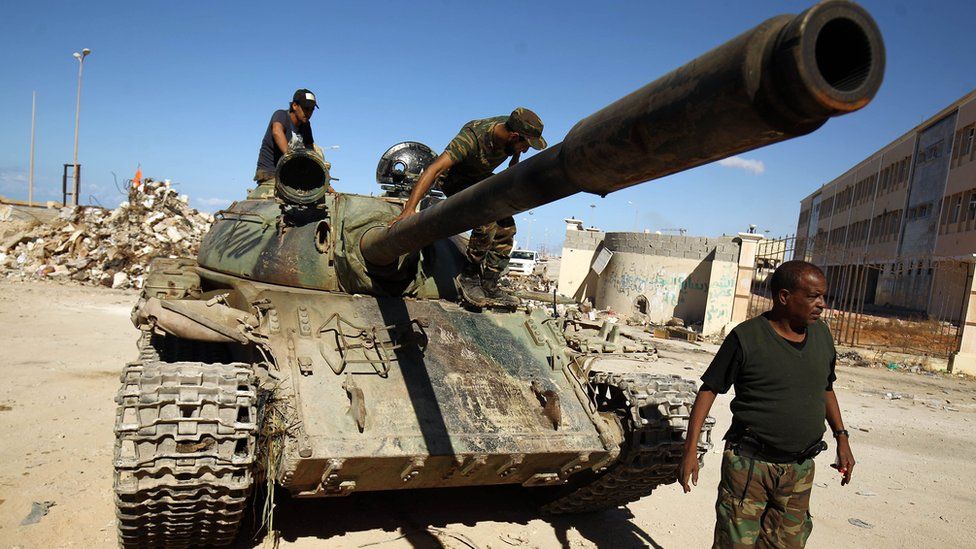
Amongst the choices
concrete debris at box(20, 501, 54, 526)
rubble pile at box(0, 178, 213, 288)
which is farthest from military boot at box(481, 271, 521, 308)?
rubble pile at box(0, 178, 213, 288)

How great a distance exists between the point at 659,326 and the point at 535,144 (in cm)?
1451

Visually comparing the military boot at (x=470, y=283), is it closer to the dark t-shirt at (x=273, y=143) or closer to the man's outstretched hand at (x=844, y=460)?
the dark t-shirt at (x=273, y=143)

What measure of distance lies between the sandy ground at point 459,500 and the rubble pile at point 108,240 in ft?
32.0

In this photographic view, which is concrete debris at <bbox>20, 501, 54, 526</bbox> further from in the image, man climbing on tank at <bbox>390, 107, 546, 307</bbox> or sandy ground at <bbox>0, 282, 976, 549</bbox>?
man climbing on tank at <bbox>390, 107, 546, 307</bbox>

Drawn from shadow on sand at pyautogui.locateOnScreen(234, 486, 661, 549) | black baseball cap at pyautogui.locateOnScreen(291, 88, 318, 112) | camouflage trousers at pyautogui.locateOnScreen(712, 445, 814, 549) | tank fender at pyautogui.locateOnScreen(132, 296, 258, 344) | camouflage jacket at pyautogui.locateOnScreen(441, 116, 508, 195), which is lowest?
shadow on sand at pyautogui.locateOnScreen(234, 486, 661, 549)

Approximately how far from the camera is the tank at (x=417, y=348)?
71.2 inches

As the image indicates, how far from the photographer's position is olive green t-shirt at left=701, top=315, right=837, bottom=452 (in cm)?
→ 346

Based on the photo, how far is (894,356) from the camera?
14812 millimetres

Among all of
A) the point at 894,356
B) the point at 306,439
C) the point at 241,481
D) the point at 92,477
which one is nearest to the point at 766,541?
the point at 306,439

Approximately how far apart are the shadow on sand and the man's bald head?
8.00ft

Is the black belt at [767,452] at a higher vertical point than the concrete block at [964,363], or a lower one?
higher

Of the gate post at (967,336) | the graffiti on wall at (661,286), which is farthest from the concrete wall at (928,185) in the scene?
the gate post at (967,336)

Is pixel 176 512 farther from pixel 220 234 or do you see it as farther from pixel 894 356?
pixel 894 356

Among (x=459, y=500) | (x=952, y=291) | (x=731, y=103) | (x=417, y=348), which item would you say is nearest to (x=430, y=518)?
(x=459, y=500)
